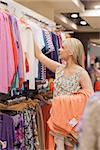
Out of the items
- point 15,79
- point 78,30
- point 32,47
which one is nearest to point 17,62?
point 15,79

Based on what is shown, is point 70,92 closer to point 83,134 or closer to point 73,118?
point 73,118

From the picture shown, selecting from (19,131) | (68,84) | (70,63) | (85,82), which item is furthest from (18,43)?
(19,131)

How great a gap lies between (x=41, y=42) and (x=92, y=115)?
301 cm

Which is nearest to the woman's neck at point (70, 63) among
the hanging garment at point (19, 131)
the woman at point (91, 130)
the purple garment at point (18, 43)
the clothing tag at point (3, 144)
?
the purple garment at point (18, 43)

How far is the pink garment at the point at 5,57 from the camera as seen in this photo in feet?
9.09

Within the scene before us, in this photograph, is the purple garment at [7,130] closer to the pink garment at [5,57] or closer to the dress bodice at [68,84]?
the pink garment at [5,57]

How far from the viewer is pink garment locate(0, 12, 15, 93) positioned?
9.09 feet

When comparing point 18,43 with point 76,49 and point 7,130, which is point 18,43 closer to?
point 76,49

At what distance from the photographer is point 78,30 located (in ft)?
35.6

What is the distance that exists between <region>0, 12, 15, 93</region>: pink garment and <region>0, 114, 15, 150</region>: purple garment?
17.5 inches

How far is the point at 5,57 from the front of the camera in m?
2.81

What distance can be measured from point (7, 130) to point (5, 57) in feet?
2.54

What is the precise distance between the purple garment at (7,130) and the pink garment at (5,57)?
444 mm

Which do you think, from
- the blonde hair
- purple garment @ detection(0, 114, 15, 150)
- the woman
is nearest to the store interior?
purple garment @ detection(0, 114, 15, 150)
